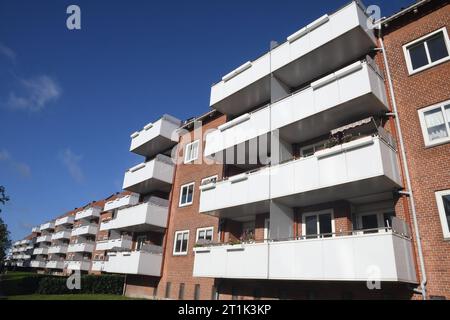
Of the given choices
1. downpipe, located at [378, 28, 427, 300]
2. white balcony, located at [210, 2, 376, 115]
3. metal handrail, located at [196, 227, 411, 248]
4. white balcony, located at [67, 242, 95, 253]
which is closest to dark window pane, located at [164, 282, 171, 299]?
metal handrail, located at [196, 227, 411, 248]

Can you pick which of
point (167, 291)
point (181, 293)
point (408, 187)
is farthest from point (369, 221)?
point (167, 291)

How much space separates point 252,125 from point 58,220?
72512mm

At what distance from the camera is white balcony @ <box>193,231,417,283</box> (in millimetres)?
10250

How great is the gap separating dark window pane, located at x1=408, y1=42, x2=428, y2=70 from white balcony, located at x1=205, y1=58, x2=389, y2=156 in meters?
1.42

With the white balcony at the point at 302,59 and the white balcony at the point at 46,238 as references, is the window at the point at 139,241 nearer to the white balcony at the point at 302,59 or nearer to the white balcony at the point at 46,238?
the white balcony at the point at 302,59

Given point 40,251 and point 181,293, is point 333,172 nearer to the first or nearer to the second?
point 181,293

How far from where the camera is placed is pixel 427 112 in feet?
41.5

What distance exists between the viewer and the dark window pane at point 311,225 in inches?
586

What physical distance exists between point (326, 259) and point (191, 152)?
15.9m

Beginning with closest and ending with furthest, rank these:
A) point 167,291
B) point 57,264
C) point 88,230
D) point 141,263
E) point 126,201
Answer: point 167,291
point 141,263
point 126,201
point 88,230
point 57,264

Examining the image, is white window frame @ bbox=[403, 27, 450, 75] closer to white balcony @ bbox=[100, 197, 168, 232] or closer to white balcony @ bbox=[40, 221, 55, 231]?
white balcony @ bbox=[100, 197, 168, 232]

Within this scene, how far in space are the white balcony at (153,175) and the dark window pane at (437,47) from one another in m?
19.2

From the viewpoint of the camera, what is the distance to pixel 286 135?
54.1 feet
